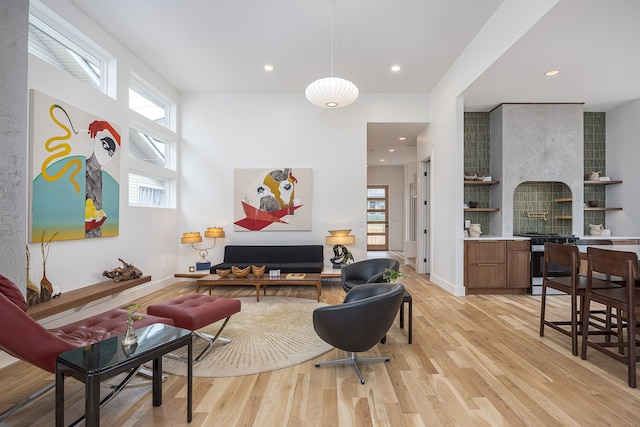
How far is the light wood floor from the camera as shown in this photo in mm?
1848

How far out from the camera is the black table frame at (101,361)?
4.60ft

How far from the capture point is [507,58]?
11.9ft

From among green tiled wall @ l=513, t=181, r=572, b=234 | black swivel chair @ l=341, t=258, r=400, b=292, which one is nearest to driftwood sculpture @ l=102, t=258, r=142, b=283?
black swivel chair @ l=341, t=258, r=400, b=292

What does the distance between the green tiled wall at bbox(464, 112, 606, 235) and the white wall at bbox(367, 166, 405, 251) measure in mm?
5735

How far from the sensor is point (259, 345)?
9.55 feet

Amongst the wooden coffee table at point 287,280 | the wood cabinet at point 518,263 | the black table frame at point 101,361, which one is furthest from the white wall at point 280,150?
the black table frame at point 101,361

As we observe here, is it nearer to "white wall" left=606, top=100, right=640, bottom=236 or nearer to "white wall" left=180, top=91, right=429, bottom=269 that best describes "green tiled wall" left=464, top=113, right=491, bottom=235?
"white wall" left=180, top=91, right=429, bottom=269

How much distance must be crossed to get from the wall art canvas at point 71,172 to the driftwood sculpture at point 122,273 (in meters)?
0.48

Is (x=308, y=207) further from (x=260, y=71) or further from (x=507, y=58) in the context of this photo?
(x=507, y=58)

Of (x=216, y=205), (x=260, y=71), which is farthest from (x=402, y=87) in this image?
(x=216, y=205)

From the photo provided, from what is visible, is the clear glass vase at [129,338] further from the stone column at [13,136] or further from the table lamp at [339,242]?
the table lamp at [339,242]

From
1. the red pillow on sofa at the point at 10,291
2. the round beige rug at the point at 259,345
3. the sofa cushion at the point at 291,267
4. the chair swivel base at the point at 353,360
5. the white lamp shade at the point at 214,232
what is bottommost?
the round beige rug at the point at 259,345

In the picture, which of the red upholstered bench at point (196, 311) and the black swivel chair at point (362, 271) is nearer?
the red upholstered bench at point (196, 311)

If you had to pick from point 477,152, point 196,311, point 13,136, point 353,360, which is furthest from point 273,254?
point 477,152
